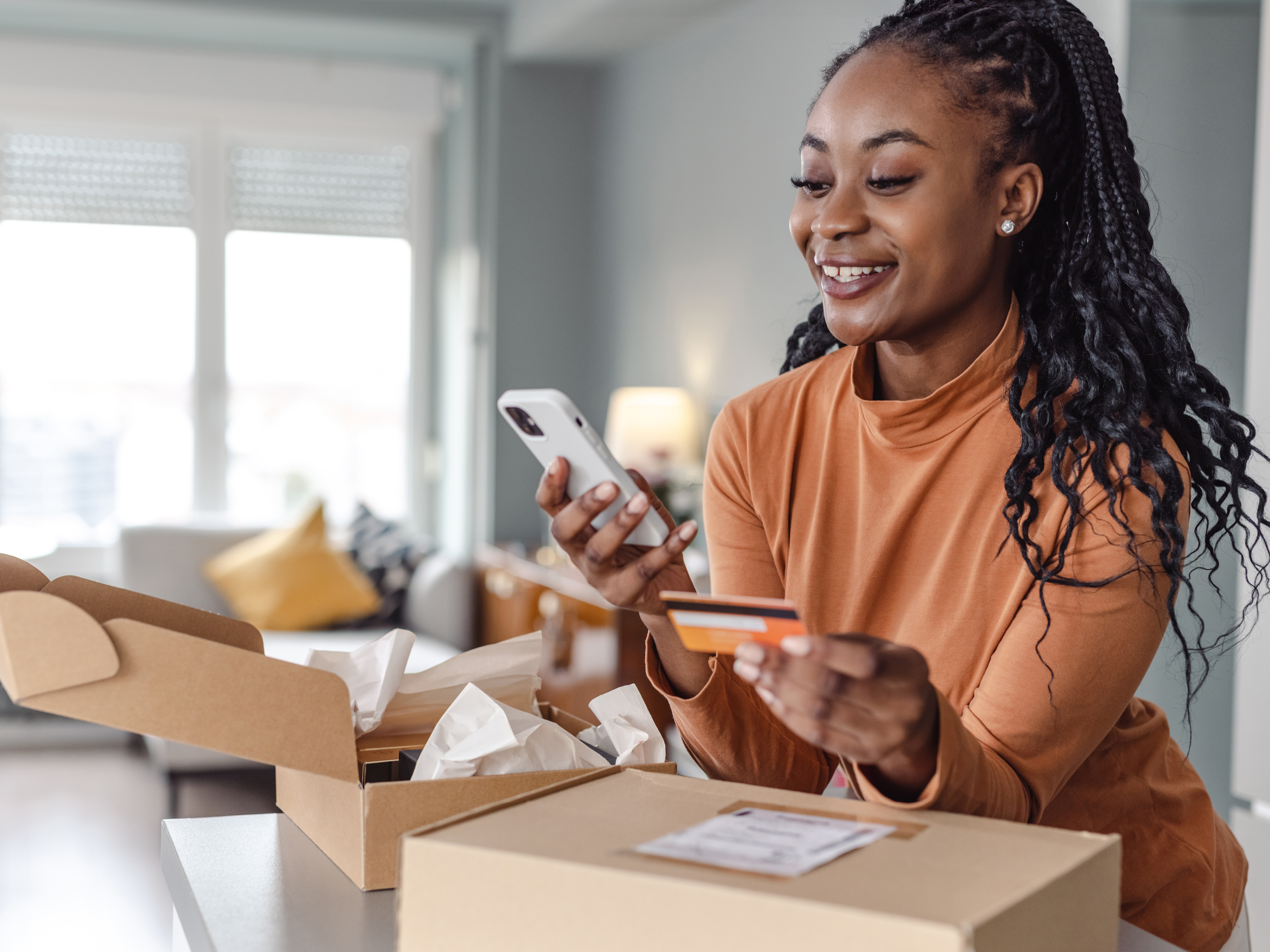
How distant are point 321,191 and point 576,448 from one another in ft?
13.7

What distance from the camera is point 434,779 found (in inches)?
32.5

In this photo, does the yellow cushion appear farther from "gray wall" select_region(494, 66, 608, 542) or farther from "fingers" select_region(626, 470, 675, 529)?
"fingers" select_region(626, 470, 675, 529)

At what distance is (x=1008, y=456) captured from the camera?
1.07 metres

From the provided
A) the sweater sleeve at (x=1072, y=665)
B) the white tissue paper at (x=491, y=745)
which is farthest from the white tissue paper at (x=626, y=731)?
the sweater sleeve at (x=1072, y=665)

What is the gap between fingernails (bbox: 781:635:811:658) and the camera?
2.20 feet

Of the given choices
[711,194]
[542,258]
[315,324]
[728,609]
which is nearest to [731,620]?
[728,609]

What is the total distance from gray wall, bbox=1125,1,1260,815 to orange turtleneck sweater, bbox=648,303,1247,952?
3.78 ft

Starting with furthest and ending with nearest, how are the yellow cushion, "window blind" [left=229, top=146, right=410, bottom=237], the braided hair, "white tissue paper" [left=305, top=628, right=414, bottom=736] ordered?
1. "window blind" [left=229, top=146, right=410, bottom=237]
2. the yellow cushion
3. the braided hair
4. "white tissue paper" [left=305, top=628, right=414, bottom=736]

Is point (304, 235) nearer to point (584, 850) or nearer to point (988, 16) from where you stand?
point (988, 16)

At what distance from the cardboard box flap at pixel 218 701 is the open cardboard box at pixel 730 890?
6.9 inches

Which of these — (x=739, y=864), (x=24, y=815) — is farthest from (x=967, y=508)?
(x=24, y=815)

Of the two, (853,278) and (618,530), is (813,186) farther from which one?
(618,530)

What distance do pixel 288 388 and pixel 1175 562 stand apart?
14.1 feet

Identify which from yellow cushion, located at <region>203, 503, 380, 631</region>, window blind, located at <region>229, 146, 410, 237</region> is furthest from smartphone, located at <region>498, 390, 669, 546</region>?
window blind, located at <region>229, 146, 410, 237</region>
